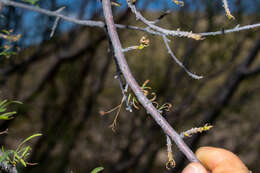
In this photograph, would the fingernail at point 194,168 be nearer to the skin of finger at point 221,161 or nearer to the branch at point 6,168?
the skin of finger at point 221,161

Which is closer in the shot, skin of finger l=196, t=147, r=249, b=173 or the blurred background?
skin of finger l=196, t=147, r=249, b=173

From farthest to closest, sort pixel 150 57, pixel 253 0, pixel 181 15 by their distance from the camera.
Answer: pixel 150 57
pixel 181 15
pixel 253 0

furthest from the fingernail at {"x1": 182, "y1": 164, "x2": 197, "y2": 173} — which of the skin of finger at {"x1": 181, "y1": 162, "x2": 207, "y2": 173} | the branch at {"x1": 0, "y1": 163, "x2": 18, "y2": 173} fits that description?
the branch at {"x1": 0, "y1": 163, "x2": 18, "y2": 173}

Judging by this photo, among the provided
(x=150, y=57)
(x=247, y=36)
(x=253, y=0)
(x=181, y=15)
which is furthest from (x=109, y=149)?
(x=253, y=0)

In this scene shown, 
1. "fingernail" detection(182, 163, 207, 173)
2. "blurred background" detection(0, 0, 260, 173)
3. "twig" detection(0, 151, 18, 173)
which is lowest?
"blurred background" detection(0, 0, 260, 173)

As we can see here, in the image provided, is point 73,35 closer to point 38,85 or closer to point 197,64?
point 38,85

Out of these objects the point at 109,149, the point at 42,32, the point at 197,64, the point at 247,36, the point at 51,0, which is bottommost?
the point at 109,149

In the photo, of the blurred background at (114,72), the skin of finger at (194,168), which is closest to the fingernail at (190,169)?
the skin of finger at (194,168)

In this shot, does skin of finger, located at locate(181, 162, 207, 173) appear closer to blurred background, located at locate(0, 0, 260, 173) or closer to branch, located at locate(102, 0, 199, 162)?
branch, located at locate(102, 0, 199, 162)
